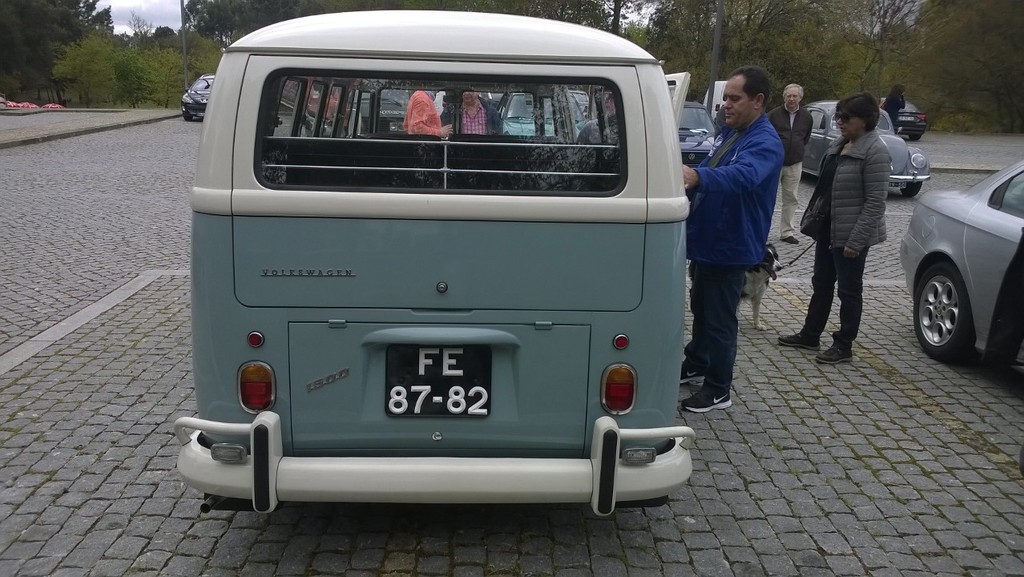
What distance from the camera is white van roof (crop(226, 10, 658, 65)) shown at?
2980mm

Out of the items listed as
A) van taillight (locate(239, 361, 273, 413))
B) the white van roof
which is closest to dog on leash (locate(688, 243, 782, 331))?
the white van roof

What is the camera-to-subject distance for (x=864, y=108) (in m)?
5.57

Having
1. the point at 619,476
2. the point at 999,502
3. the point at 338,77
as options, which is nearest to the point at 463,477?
the point at 619,476

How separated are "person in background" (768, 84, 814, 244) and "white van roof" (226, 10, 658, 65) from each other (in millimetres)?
7880

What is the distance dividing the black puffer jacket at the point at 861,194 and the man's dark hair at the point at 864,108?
0.10 meters

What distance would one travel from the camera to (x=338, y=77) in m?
3.06

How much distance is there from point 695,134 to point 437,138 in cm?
1400

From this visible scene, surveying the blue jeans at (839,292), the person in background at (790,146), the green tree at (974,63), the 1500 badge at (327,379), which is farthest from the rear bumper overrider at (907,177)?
the green tree at (974,63)

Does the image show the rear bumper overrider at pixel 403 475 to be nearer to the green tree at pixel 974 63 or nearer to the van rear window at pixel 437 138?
the van rear window at pixel 437 138

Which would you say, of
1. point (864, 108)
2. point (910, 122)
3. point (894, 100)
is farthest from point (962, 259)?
point (910, 122)

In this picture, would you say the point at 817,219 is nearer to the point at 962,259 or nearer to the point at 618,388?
the point at 962,259

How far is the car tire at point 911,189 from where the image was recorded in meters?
14.9

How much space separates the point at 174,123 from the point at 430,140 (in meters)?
28.8

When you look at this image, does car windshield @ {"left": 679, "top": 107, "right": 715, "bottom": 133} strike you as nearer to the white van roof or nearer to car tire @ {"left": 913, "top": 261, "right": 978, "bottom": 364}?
car tire @ {"left": 913, "top": 261, "right": 978, "bottom": 364}
